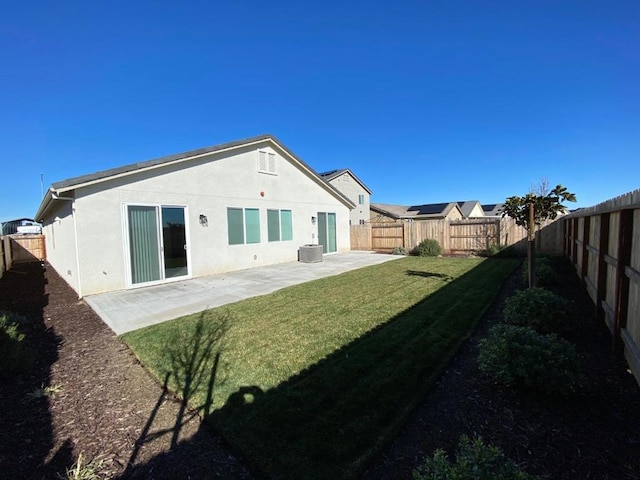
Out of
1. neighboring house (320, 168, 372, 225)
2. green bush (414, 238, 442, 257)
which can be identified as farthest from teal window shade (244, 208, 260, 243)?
neighboring house (320, 168, 372, 225)

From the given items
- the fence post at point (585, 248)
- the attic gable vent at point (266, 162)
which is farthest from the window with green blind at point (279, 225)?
the fence post at point (585, 248)

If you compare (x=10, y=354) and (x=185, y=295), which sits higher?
(x=10, y=354)

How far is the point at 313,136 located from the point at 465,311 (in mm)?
19205

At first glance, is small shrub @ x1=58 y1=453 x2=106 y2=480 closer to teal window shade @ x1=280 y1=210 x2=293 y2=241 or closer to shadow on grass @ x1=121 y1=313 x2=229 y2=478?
shadow on grass @ x1=121 y1=313 x2=229 y2=478

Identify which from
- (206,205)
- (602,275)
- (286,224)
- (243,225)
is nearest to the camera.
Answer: (602,275)

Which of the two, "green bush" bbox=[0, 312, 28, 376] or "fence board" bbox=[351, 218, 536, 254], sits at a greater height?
"fence board" bbox=[351, 218, 536, 254]

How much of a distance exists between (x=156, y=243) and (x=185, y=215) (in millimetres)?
1361

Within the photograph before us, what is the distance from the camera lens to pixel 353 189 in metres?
34.4

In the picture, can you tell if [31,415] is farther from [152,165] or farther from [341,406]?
[152,165]

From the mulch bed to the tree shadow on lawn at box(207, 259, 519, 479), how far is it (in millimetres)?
134

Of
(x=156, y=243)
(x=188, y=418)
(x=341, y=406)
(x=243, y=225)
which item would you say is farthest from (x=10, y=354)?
(x=243, y=225)

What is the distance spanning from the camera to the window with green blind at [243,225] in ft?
37.6

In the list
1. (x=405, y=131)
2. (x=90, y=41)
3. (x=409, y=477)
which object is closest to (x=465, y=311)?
(x=409, y=477)

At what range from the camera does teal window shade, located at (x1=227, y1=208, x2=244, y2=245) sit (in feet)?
37.4
